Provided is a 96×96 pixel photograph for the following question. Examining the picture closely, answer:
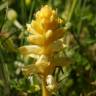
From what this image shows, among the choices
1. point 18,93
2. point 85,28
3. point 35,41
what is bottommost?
point 18,93

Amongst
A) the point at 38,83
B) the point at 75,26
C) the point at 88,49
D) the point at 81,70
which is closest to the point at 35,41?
the point at 38,83

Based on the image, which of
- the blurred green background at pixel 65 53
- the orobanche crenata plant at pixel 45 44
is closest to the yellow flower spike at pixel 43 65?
the orobanche crenata plant at pixel 45 44

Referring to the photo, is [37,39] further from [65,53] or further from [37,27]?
[65,53]

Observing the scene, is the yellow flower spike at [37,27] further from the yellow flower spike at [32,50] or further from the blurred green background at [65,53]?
the blurred green background at [65,53]

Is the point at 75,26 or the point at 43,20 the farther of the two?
the point at 75,26

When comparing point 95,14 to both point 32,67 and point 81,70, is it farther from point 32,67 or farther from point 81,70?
point 32,67
